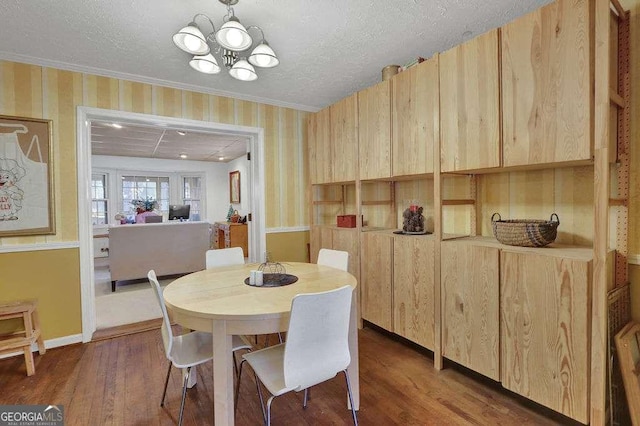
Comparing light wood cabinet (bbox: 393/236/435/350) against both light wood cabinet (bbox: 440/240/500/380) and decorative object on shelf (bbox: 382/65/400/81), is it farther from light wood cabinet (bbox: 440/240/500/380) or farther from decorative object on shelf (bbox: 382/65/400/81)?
decorative object on shelf (bbox: 382/65/400/81)

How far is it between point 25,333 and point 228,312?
2.15 metres

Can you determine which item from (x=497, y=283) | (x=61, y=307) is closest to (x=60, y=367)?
(x=61, y=307)

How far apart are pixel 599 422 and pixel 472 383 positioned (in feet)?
2.24

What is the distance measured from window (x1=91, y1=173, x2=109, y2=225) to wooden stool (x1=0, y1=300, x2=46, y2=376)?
5447 mm

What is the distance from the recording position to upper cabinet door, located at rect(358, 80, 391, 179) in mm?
2611

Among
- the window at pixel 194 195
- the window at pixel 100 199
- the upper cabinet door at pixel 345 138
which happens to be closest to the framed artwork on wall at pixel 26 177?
the upper cabinet door at pixel 345 138

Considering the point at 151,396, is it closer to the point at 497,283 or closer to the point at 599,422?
the point at 497,283

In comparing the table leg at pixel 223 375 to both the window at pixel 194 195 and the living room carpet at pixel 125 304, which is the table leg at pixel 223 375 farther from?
the window at pixel 194 195

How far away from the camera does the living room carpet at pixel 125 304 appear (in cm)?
324

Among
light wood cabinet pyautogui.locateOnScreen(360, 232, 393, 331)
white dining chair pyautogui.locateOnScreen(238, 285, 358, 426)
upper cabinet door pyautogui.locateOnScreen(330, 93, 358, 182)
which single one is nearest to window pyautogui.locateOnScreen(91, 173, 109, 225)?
upper cabinet door pyautogui.locateOnScreen(330, 93, 358, 182)

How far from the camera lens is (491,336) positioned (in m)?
1.89

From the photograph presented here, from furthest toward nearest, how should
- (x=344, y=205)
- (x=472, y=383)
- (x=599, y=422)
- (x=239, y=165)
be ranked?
(x=239, y=165) < (x=344, y=205) < (x=472, y=383) < (x=599, y=422)

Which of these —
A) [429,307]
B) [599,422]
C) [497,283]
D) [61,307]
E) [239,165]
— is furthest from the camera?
[239,165]

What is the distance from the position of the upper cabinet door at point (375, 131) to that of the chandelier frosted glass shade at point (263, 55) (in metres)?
1.03
